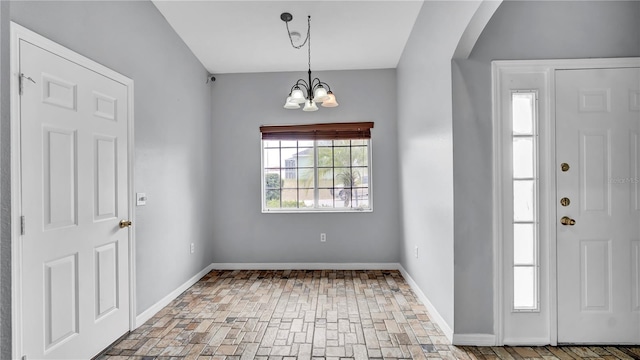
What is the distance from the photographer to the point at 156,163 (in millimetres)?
3146

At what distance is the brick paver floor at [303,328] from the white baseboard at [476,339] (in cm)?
4

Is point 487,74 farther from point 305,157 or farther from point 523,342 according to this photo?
point 305,157

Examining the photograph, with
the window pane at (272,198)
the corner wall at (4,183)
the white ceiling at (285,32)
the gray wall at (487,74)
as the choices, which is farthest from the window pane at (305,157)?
the corner wall at (4,183)

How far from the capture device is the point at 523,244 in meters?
2.44

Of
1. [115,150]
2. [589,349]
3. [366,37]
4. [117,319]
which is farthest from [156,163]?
[589,349]

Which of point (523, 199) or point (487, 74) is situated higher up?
point (487, 74)

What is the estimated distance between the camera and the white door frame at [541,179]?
2.39 m

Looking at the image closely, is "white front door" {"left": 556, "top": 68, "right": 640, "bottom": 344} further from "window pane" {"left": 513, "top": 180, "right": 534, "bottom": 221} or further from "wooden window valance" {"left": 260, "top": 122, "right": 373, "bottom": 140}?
"wooden window valance" {"left": 260, "top": 122, "right": 373, "bottom": 140}

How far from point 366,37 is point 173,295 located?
3.45 m

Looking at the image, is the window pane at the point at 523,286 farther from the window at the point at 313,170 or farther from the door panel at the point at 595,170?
the window at the point at 313,170

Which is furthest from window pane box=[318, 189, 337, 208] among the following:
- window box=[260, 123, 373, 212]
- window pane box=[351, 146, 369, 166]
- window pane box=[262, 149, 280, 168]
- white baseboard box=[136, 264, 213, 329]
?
white baseboard box=[136, 264, 213, 329]

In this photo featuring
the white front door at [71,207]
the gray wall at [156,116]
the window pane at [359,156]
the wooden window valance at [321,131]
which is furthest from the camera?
the window pane at [359,156]

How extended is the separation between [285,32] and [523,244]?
2990mm

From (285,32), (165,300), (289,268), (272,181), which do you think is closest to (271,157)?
(272,181)
